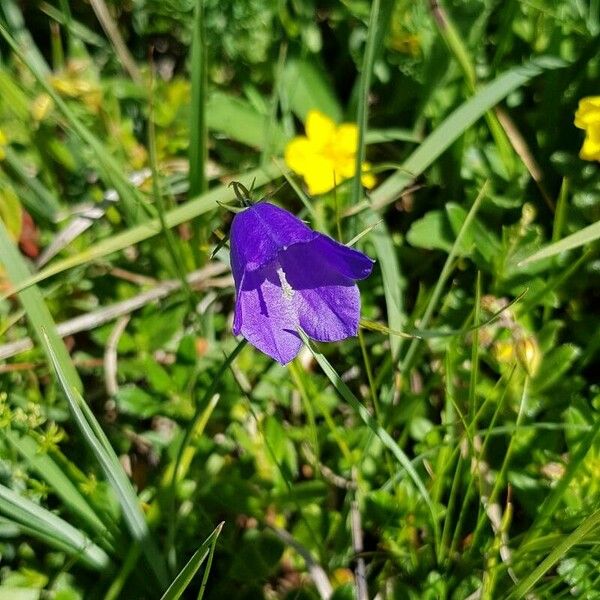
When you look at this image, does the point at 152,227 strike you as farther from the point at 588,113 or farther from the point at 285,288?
the point at 588,113

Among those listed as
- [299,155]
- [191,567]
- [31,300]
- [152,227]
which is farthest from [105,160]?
[191,567]

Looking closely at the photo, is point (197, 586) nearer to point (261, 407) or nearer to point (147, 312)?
point (261, 407)

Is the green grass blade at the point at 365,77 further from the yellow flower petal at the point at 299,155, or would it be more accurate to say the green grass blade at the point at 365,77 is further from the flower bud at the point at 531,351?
the flower bud at the point at 531,351

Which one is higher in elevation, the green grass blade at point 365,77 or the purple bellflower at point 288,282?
the green grass blade at point 365,77

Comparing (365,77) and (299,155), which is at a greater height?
(365,77)

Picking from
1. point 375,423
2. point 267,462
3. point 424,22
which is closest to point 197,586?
point 267,462

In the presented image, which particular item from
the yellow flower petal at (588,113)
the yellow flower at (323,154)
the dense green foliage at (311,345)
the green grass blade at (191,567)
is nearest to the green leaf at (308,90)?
the dense green foliage at (311,345)

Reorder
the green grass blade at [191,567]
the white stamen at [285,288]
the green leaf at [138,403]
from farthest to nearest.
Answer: the green leaf at [138,403] < the white stamen at [285,288] < the green grass blade at [191,567]
